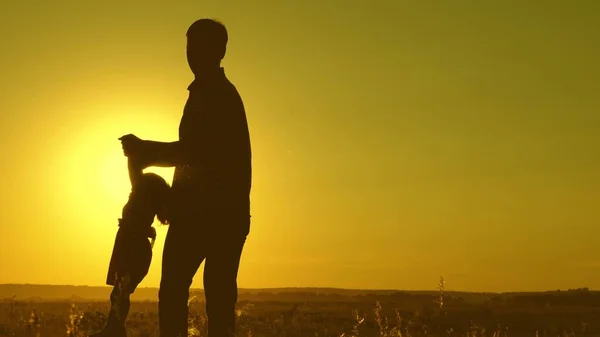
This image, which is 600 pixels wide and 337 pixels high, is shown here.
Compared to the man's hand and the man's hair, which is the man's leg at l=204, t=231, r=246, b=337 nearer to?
the man's hand

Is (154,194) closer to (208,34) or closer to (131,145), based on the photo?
(131,145)

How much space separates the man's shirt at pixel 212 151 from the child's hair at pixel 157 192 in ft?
0.26

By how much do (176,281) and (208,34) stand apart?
1.78 meters

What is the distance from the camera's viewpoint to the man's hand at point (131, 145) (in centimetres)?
557

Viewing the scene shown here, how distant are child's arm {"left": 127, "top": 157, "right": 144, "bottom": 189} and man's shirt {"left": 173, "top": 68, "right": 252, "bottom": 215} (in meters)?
0.30

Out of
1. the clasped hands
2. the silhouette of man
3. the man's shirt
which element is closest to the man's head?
the silhouette of man

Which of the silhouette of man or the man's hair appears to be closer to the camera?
the silhouette of man

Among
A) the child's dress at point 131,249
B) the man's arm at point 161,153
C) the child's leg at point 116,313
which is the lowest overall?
the child's leg at point 116,313

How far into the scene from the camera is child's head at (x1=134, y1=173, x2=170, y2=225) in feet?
→ 18.8

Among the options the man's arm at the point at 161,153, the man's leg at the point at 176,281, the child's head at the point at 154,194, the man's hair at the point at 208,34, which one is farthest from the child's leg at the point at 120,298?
the man's hair at the point at 208,34

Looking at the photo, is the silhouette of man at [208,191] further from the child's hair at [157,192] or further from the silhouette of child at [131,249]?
the silhouette of child at [131,249]

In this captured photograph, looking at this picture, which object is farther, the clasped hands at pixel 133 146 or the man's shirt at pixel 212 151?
the man's shirt at pixel 212 151

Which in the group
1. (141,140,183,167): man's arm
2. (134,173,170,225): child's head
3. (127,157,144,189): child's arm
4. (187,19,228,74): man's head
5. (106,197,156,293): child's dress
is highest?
(187,19,228,74): man's head

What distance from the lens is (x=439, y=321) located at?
28.3 metres
